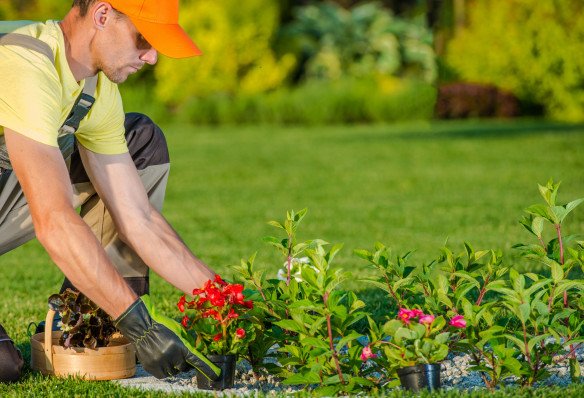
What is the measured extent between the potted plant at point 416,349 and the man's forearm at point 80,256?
97 cm

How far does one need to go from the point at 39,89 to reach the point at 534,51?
81.6 feet

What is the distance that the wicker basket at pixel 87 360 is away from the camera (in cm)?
385

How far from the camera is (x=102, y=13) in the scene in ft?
12.4

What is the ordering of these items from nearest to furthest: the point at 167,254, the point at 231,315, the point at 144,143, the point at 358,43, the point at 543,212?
the point at 231,315 → the point at 543,212 → the point at 167,254 → the point at 144,143 → the point at 358,43

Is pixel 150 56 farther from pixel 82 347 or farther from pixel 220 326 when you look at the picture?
pixel 82 347

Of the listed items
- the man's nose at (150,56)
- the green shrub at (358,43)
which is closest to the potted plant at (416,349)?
the man's nose at (150,56)

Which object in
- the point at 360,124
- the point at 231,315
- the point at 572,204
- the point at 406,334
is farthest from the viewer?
the point at 360,124

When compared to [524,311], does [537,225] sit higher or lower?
higher

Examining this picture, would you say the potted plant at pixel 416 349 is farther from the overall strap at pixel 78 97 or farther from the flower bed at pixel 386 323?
the overall strap at pixel 78 97

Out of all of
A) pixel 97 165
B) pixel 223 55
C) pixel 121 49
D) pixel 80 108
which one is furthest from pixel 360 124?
pixel 121 49

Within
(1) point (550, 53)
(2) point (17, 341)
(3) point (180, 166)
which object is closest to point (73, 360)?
(2) point (17, 341)

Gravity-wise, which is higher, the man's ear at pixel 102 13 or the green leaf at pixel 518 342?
the man's ear at pixel 102 13

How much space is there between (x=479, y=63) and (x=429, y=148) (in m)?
11.1

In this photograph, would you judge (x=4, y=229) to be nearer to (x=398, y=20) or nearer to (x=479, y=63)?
(x=479, y=63)
